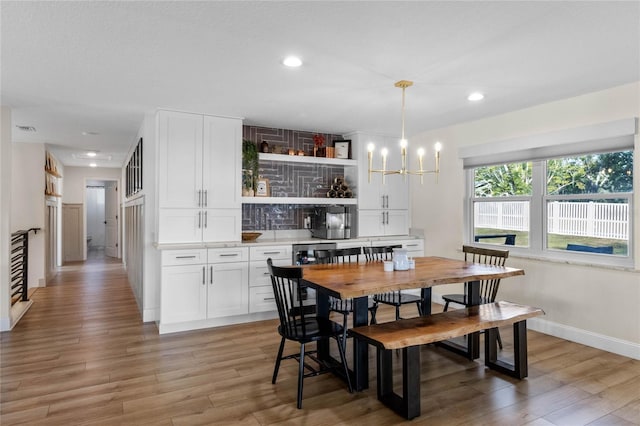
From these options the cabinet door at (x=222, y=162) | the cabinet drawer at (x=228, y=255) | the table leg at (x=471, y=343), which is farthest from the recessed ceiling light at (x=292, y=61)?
the table leg at (x=471, y=343)

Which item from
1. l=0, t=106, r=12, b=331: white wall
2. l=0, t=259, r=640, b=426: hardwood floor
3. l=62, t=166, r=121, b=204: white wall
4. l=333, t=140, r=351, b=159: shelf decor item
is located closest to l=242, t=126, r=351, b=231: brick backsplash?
l=333, t=140, r=351, b=159: shelf decor item

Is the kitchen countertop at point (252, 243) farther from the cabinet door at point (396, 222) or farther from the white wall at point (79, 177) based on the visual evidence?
the white wall at point (79, 177)

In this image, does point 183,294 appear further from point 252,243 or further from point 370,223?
point 370,223

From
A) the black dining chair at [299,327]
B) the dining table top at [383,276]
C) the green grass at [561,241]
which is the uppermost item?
the green grass at [561,241]

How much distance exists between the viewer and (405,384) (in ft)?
8.23

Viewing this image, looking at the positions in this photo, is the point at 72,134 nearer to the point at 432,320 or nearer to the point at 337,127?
the point at 337,127

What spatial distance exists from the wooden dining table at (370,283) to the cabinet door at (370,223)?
182 centimetres

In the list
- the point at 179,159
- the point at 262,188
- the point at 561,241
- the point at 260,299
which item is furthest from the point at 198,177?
the point at 561,241

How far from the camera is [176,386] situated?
2920mm

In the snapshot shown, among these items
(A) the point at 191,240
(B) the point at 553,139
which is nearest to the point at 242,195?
(A) the point at 191,240

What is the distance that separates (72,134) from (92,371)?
3781 mm

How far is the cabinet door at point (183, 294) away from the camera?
4125 millimetres

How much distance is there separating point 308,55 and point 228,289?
2695 mm

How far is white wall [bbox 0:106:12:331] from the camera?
4.19 metres
